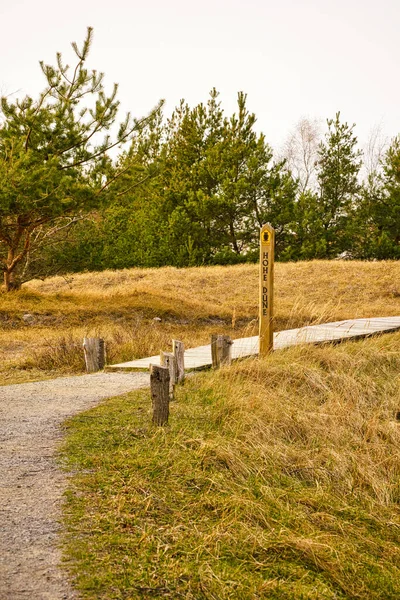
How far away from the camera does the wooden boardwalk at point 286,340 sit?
31.9ft

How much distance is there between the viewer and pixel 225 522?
166 inches

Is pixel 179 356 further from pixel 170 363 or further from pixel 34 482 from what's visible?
pixel 34 482

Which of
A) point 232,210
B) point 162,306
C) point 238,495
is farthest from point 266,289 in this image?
point 232,210

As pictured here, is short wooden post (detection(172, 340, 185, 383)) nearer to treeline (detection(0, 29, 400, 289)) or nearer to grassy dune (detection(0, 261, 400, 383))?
grassy dune (detection(0, 261, 400, 383))

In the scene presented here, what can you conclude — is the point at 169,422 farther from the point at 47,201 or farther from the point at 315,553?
the point at 47,201

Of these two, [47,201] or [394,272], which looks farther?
[394,272]

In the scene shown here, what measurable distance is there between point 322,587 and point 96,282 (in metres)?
21.5

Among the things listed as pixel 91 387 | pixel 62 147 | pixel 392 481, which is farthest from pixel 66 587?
pixel 62 147

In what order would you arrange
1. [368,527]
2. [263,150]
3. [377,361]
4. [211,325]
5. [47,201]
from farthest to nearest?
[263,150] → [211,325] → [47,201] → [377,361] → [368,527]

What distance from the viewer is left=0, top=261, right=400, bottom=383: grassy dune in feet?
37.3

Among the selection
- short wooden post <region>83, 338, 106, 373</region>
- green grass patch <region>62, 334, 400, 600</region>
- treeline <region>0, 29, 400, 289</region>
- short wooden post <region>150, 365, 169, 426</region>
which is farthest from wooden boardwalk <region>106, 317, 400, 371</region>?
treeline <region>0, 29, 400, 289</region>

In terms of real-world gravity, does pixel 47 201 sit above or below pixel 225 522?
above

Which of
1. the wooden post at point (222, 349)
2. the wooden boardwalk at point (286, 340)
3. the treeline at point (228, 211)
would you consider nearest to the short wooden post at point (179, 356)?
the wooden boardwalk at point (286, 340)

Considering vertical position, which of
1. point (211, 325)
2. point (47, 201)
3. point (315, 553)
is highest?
point (47, 201)
